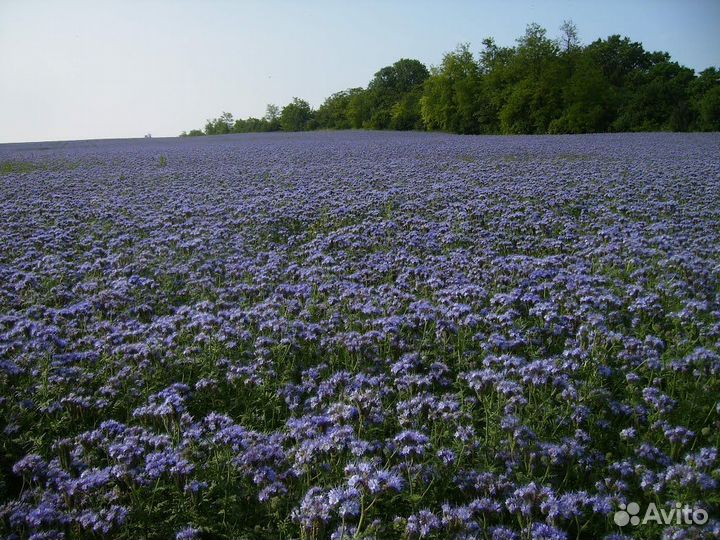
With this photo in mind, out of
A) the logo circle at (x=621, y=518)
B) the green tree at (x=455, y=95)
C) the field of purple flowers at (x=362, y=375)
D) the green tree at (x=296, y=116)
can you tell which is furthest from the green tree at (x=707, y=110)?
the green tree at (x=296, y=116)

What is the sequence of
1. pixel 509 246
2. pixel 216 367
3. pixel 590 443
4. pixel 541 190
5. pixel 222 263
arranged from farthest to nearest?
1. pixel 541 190
2. pixel 509 246
3. pixel 222 263
4. pixel 216 367
5. pixel 590 443

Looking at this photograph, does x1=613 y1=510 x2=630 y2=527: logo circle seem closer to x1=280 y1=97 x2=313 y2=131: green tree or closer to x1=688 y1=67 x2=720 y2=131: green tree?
x1=688 y1=67 x2=720 y2=131: green tree

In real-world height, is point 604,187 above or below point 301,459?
above

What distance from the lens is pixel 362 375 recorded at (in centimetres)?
381

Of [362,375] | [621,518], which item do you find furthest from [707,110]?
[621,518]

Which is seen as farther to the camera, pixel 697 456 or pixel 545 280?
pixel 545 280

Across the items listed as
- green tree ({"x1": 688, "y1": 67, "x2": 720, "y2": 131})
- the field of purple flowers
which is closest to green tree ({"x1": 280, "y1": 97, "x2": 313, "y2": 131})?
green tree ({"x1": 688, "y1": 67, "x2": 720, "y2": 131})

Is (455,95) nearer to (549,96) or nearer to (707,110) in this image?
(549,96)

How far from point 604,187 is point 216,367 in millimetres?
9215

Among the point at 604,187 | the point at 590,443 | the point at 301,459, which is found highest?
the point at 604,187

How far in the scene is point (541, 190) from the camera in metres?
10.2

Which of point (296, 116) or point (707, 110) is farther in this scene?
point (296, 116)

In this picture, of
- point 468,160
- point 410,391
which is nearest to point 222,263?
point 410,391

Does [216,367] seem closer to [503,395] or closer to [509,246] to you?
[503,395]
